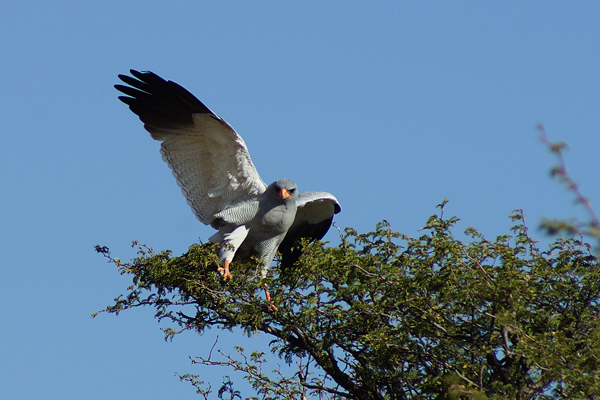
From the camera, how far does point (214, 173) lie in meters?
8.81

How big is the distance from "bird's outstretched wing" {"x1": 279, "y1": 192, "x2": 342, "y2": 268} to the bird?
18cm

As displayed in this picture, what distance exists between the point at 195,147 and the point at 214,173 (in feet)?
1.22

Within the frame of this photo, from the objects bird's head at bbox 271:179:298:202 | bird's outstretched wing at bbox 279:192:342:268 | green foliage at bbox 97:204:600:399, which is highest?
bird's outstretched wing at bbox 279:192:342:268

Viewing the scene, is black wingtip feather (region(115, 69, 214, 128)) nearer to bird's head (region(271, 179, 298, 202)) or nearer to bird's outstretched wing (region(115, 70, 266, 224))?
bird's outstretched wing (region(115, 70, 266, 224))

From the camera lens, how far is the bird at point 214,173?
Result: 339 inches

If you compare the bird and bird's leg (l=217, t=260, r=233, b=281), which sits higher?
the bird

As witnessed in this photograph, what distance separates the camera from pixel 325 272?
6.99 meters

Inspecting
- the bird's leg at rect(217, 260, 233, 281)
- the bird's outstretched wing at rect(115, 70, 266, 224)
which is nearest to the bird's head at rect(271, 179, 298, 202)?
the bird's outstretched wing at rect(115, 70, 266, 224)

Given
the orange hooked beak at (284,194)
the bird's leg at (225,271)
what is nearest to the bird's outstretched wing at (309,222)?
the orange hooked beak at (284,194)

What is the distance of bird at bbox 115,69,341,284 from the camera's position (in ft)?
28.3

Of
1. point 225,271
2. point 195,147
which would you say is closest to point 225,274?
point 225,271

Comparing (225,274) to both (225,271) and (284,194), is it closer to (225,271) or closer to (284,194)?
(225,271)

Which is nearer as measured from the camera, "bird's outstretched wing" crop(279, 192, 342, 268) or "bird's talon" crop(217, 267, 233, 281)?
"bird's talon" crop(217, 267, 233, 281)

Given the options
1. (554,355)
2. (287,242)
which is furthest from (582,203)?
(287,242)
